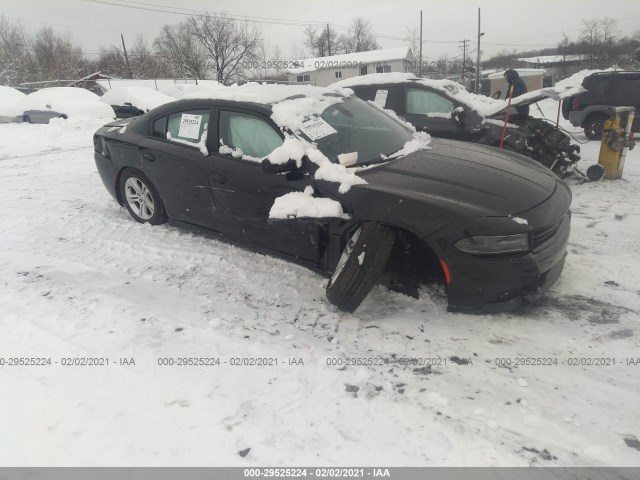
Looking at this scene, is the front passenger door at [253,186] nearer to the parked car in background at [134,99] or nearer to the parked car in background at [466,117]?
the parked car in background at [466,117]

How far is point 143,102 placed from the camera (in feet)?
49.4

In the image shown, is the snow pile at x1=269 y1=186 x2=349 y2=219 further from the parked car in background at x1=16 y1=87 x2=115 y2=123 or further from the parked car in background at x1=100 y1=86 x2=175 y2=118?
the parked car in background at x1=16 y1=87 x2=115 y2=123

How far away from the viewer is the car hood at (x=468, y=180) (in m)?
2.71

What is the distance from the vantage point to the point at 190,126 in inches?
158

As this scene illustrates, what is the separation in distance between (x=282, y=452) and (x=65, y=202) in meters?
5.16

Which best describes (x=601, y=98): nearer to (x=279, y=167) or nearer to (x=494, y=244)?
(x=494, y=244)

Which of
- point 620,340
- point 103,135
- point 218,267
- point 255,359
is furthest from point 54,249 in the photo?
point 620,340

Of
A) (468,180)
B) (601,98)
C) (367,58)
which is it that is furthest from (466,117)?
(367,58)

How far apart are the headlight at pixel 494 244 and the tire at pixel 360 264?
0.49 m

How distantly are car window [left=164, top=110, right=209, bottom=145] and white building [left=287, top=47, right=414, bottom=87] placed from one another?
4253 centimetres

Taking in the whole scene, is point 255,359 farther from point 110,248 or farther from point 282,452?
point 110,248

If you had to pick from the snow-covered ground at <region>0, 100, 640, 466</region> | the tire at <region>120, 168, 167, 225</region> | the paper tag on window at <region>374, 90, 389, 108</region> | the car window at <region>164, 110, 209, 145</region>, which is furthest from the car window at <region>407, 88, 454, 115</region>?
the tire at <region>120, 168, 167, 225</region>

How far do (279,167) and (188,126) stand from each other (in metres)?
1.46

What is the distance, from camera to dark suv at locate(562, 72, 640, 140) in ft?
33.6
